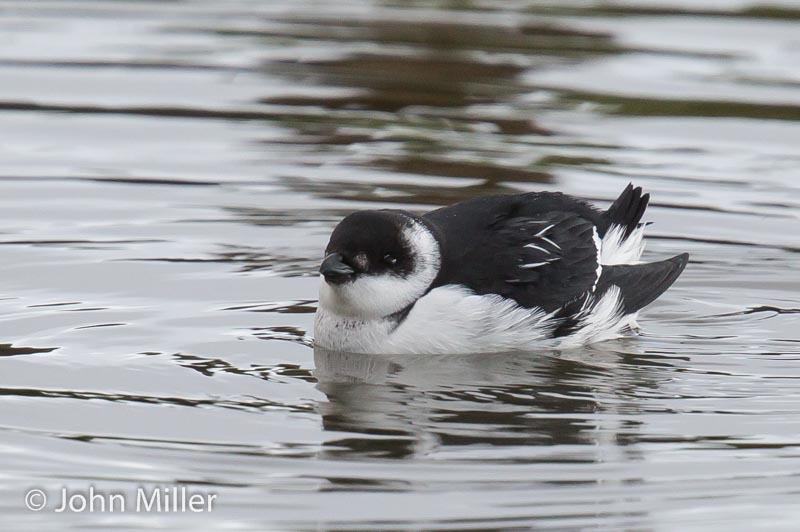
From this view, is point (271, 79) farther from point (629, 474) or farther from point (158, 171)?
point (629, 474)

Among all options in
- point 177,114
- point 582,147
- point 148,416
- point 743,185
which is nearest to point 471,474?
point 148,416

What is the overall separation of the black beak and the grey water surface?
44 cm

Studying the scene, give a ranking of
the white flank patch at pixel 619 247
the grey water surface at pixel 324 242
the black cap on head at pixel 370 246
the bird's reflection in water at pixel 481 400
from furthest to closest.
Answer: the white flank patch at pixel 619 247 < the black cap on head at pixel 370 246 < the bird's reflection in water at pixel 481 400 < the grey water surface at pixel 324 242

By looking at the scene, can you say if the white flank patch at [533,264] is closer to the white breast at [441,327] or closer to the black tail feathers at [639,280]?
the white breast at [441,327]

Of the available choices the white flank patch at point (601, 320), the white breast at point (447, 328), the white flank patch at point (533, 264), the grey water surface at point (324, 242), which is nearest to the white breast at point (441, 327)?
the white breast at point (447, 328)

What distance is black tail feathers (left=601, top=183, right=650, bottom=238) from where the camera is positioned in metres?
8.44

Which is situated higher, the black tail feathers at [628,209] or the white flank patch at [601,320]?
the black tail feathers at [628,209]

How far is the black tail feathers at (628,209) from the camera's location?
8438mm

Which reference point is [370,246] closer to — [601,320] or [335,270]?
[335,270]

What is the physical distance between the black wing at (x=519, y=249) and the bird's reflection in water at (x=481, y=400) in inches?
13.5

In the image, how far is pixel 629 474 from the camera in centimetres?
597

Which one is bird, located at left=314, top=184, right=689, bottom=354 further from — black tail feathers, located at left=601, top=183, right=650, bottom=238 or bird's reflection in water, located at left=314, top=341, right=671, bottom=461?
black tail feathers, located at left=601, top=183, right=650, bottom=238

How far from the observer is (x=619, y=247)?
8.48 metres

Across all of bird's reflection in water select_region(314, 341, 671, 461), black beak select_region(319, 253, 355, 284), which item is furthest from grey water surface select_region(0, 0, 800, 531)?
black beak select_region(319, 253, 355, 284)
